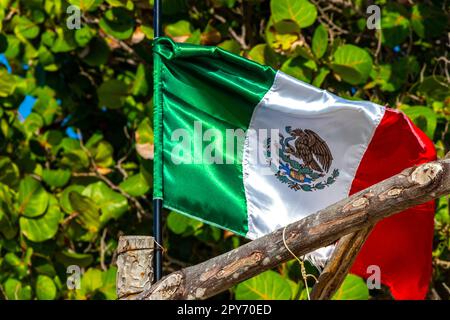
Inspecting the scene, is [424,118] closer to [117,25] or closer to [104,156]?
[117,25]

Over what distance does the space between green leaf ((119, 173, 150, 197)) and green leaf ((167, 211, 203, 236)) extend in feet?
0.88

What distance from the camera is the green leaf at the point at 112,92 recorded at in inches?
238

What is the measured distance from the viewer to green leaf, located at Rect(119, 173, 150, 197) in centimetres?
590

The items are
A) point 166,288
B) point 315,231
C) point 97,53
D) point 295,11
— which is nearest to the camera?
point 315,231

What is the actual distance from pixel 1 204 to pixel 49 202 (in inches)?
11.0

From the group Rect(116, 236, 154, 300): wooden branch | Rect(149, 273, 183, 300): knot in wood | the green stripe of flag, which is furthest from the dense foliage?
Rect(149, 273, 183, 300): knot in wood

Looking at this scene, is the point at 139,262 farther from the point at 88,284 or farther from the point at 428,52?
the point at 428,52

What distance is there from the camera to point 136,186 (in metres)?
5.92

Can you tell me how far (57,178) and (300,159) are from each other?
7.48ft

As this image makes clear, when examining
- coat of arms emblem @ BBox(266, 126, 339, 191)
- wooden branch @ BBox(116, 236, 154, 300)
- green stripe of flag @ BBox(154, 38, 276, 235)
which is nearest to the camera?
wooden branch @ BBox(116, 236, 154, 300)

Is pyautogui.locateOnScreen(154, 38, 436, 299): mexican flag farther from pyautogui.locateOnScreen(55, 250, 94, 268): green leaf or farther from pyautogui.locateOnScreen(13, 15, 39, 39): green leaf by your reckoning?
pyautogui.locateOnScreen(13, 15, 39, 39): green leaf

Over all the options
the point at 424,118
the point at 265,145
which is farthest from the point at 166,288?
the point at 424,118

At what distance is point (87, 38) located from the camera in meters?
5.99
